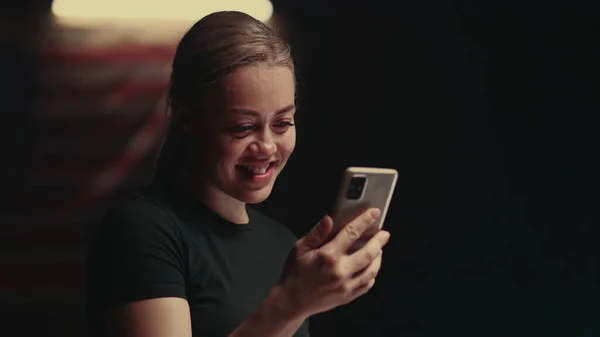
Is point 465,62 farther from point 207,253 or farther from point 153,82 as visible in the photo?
point 207,253

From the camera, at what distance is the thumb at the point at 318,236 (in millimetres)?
911

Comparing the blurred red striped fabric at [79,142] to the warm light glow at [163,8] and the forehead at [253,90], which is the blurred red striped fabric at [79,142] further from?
the forehead at [253,90]

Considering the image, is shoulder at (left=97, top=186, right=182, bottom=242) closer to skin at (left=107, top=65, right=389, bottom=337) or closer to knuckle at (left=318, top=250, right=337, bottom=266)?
skin at (left=107, top=65, right=389, bottom=337)

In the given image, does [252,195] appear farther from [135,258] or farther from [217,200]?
[135,258]

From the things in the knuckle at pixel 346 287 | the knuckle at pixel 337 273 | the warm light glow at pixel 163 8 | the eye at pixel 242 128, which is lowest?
the knuckle at pixel 346 287

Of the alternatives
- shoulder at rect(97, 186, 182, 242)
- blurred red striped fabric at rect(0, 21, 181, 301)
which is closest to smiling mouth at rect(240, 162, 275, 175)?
shoulder at rect(97, 186, 182, 242)

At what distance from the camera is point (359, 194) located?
959 millimetres

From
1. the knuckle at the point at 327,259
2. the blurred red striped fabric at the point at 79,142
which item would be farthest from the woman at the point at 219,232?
the blurred red striped fabric at the point at 79,142

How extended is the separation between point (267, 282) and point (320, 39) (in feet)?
2.67

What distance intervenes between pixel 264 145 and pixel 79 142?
0.80 meters

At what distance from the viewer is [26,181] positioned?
5.36ft

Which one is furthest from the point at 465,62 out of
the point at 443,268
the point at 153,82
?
the point at 153,82

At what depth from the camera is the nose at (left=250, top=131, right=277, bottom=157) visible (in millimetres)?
1002

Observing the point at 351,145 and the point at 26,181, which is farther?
the point at 351,145
